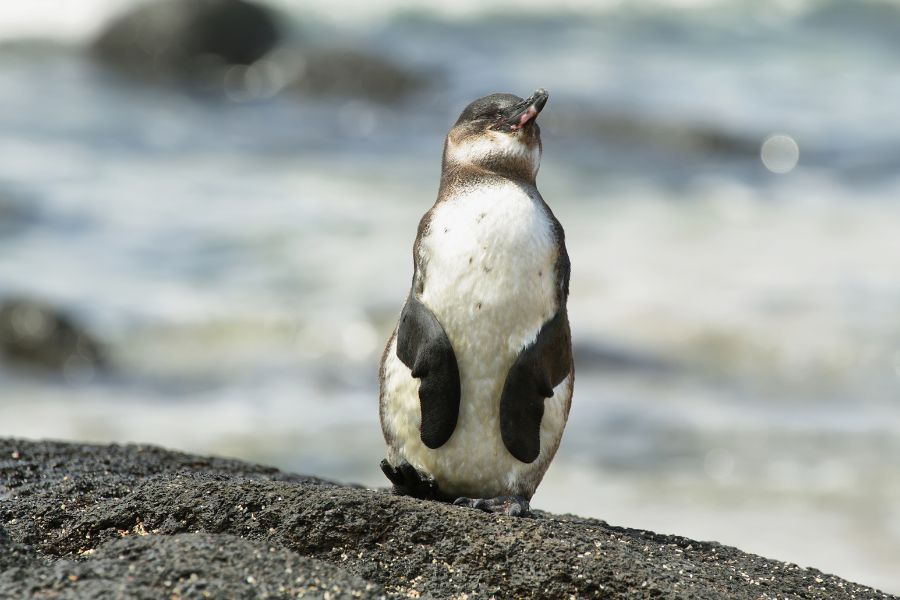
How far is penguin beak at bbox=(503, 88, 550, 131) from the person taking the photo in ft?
15.6

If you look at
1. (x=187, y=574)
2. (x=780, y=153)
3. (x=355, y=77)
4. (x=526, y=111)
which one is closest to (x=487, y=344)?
(x=526, y=111)

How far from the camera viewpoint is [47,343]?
1309 cm

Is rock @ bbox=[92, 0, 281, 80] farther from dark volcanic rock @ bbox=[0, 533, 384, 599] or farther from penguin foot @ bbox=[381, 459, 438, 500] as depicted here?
dark volcanic rock @ bbox=[0, 533, 384, 599]

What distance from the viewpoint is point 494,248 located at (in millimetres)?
4652

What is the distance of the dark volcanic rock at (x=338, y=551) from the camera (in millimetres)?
3799

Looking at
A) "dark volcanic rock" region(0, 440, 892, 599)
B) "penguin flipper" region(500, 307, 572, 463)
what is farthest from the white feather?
"dark volcanic rock" region(0, 440, 892, 599)

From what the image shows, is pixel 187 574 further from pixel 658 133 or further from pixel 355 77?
pixel 355 77

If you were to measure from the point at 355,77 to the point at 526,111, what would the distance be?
2111 centimetres

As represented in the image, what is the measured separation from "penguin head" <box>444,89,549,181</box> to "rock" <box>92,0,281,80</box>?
22.4 m

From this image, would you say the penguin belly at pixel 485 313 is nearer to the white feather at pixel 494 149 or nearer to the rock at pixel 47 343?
the white feather at pixel 494 149

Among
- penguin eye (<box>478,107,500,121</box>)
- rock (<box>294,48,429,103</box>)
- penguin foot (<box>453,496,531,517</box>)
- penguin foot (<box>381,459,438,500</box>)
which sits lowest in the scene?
penguin foot (<box>453,496,531,517</box>)

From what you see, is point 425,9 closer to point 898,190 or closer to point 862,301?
point 898,190

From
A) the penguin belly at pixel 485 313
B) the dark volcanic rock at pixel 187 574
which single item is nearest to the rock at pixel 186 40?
the penguin belly at pixel 485 313

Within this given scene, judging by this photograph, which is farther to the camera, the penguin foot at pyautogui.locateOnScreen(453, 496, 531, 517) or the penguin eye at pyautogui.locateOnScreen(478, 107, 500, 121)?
the penguin eye at pyautogui.locateOnScreen(478, 107, 500, 121)
